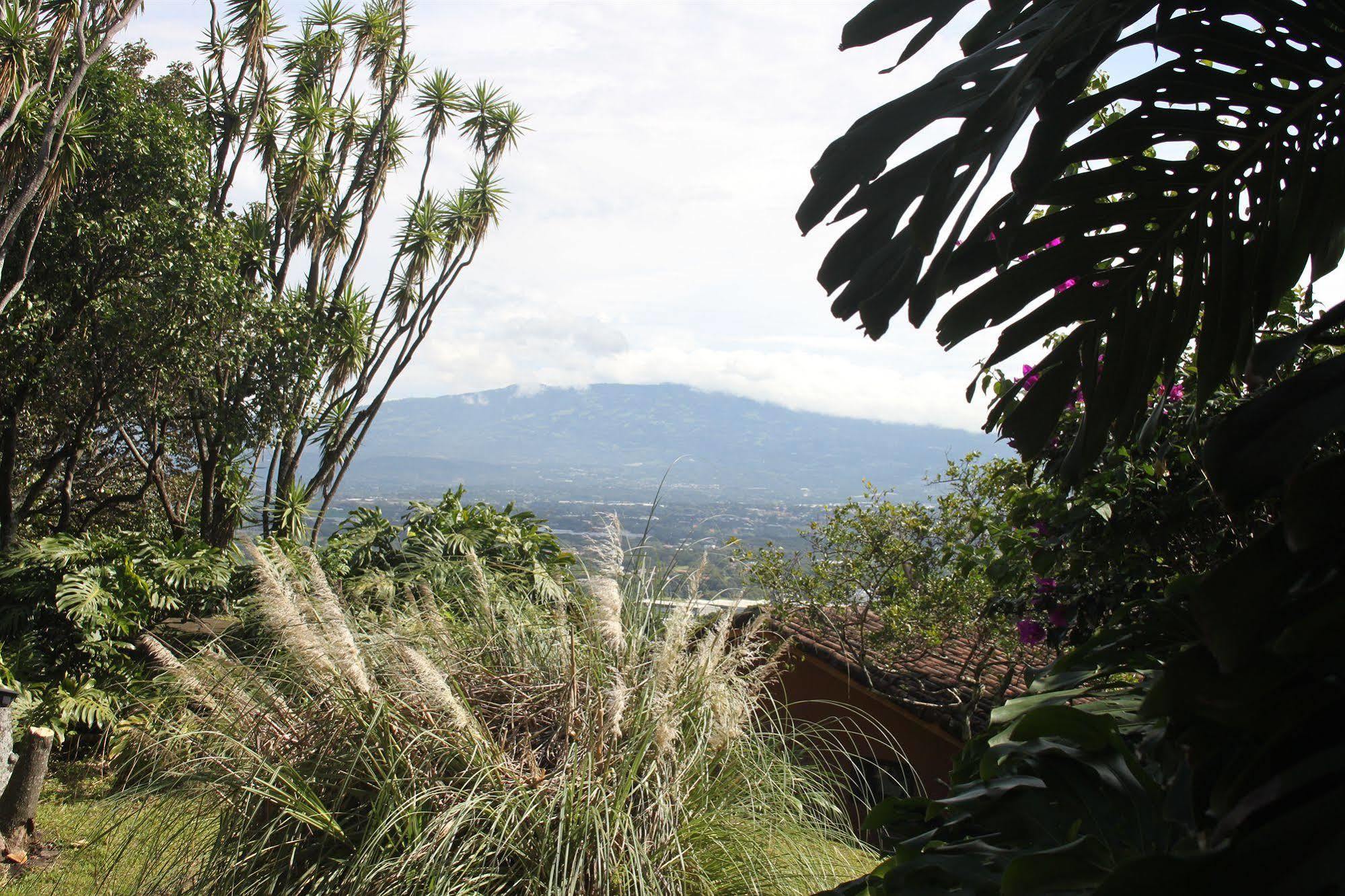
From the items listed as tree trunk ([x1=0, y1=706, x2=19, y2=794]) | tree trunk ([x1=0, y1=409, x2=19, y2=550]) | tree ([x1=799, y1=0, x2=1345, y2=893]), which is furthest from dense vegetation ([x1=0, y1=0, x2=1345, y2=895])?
tree trunk ([x1=0, y1=409, x2=19, y2=550])

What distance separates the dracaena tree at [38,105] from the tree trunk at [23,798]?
14.7ft

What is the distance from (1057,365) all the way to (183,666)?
10.2 ft

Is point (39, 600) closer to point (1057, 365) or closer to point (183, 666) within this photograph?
point (183, 666)

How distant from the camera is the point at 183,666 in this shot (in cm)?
313

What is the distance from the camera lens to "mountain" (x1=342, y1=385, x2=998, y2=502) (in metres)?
39.8

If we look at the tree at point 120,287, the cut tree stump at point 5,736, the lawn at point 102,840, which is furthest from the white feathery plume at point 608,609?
the tree at point 120,287

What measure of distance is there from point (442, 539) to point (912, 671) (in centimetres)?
406

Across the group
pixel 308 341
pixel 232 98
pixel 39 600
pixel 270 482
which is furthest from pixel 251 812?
pixel 232 98

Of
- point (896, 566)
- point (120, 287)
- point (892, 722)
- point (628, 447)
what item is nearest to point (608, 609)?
point (896, 566)

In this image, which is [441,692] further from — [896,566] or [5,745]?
[896,566]

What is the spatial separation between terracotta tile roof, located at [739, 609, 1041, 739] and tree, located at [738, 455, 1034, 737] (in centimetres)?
2

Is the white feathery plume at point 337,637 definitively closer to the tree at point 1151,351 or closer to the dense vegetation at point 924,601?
the dense vegetation at point 924,601

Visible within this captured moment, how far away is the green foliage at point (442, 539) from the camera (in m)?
6.85

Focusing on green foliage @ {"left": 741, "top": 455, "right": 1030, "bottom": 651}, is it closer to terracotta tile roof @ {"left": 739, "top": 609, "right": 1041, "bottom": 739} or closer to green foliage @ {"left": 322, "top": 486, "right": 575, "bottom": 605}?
terracotta tile roof @ {"left": 739, "top": 609, "right": 1041, "bottom": 739}
